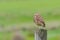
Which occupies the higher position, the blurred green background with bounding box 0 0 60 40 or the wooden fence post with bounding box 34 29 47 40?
the blurred green background with bounding box 0 0 60 40

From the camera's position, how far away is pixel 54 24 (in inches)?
157

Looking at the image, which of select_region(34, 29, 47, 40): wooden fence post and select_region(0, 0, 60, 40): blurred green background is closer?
select_region(34, 29, 47, 40): wooden fence post

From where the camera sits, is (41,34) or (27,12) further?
(27,12)

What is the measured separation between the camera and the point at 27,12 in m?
3.96

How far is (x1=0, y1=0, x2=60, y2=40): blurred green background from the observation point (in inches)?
151

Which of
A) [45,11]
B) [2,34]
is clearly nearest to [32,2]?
[45,11]

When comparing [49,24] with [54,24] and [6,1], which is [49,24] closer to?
[54,24]

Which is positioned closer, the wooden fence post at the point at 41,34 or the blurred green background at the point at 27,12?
the wooden fence post at the point at 41,34

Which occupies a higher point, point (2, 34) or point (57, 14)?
point (57, 14)

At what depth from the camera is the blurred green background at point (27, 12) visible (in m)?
3.83

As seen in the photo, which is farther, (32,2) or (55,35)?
(32,2)

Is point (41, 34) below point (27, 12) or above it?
below

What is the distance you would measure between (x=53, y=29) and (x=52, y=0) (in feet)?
1.84

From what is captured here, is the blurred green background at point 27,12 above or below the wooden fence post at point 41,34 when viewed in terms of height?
above
